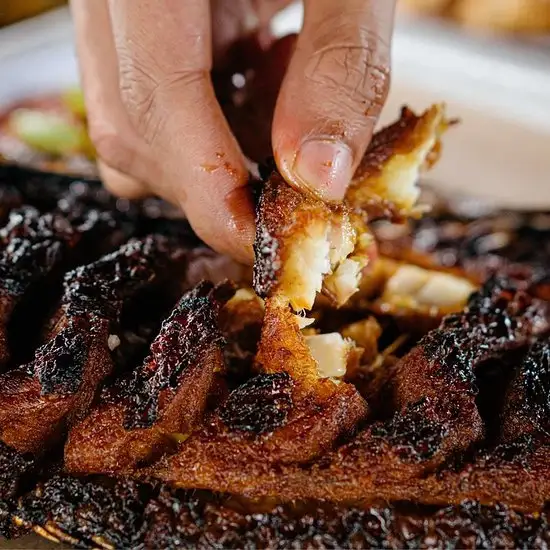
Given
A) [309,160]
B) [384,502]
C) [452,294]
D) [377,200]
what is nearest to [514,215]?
[452,294]

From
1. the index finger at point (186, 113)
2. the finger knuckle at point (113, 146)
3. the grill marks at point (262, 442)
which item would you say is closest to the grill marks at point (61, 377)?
the grill marks at point (262, 442)

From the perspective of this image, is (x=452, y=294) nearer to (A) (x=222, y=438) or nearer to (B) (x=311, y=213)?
(B) (x=311, y=213)

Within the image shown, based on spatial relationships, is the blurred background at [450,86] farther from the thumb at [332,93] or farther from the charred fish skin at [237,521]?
the charred fish skin at [237,521]

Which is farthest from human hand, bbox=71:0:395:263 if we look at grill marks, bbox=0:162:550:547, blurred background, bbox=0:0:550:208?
blurred background, bbox=0:0:550:208

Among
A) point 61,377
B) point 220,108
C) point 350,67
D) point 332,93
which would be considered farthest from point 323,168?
point 61,377

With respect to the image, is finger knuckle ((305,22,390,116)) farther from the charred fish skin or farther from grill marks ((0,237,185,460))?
the charred fish skin

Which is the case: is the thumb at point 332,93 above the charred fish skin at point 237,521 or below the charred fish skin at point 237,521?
above

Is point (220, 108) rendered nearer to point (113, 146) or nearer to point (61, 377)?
point (113, 146)
